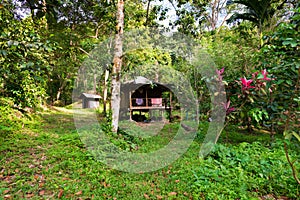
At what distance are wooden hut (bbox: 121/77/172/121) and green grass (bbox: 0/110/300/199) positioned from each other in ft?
16.7

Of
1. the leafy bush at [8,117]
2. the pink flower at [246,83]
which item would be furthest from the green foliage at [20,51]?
the pink flower at [246,83]

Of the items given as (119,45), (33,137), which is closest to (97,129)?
(33,137)

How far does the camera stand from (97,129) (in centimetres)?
477

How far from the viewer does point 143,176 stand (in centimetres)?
304

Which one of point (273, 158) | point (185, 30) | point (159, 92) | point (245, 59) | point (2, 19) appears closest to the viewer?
point (2, 19)

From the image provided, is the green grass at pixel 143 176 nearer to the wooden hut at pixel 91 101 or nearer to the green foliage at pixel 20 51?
the green foliage at pixel 20 51

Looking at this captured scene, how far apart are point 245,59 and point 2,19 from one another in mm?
5221

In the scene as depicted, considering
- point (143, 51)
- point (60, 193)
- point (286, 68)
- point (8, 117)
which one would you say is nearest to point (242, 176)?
point (286, 68)

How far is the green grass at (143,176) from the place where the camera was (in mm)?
2457

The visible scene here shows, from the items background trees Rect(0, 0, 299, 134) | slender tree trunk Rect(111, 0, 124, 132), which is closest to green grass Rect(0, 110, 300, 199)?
background trees Rect(0, 0, 299, 134)

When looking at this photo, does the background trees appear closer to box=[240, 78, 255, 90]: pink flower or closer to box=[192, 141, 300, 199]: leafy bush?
box=[240, 78, 255, 90]: pink flower

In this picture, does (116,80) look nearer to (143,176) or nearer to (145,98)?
(143,176)

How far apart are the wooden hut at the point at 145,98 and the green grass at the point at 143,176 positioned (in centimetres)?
508

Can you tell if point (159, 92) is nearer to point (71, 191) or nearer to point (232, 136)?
point (232, 136)
